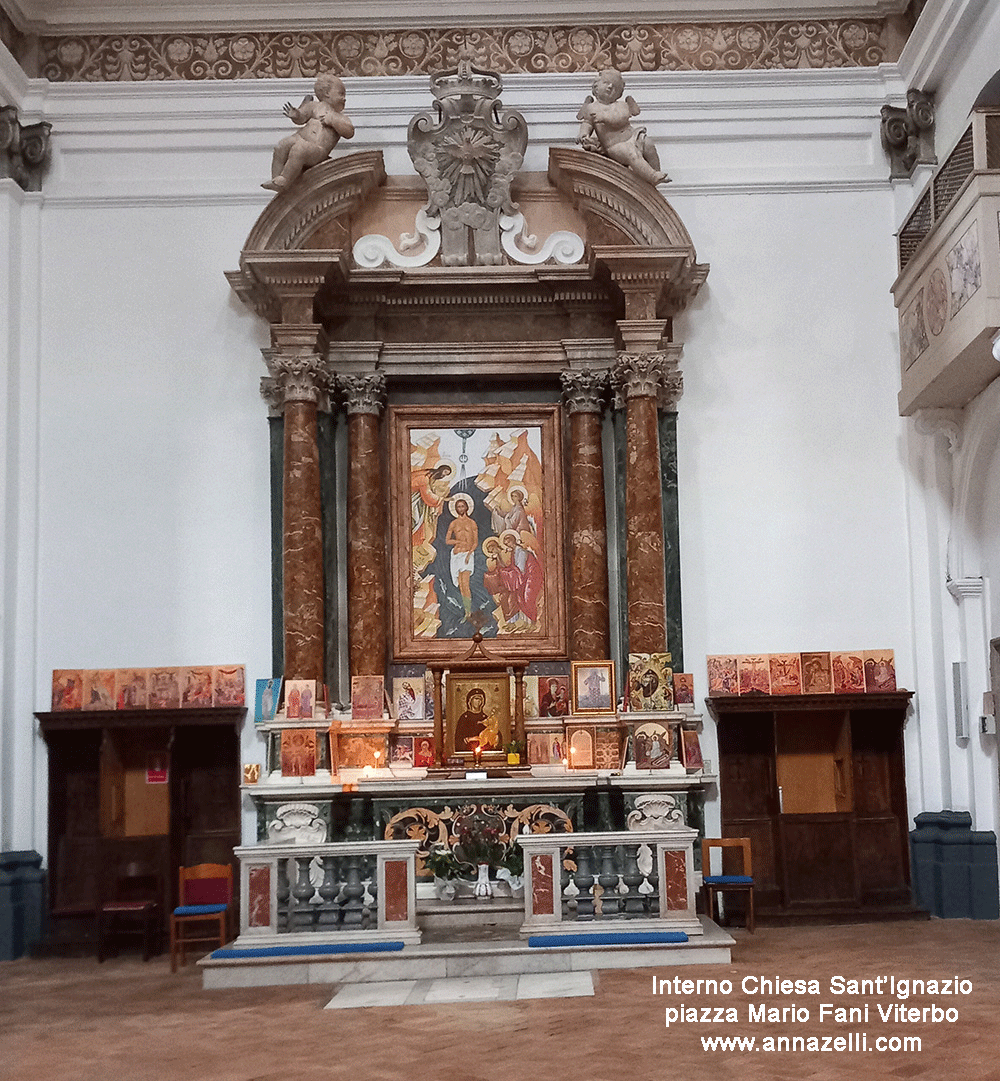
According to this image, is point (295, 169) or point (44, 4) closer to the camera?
point (295, 169)

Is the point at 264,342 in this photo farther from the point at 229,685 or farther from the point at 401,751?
the point at 401,751

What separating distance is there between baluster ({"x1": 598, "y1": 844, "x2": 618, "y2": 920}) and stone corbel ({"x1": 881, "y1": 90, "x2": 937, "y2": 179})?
22.0ft

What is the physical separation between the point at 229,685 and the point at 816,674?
198 inches

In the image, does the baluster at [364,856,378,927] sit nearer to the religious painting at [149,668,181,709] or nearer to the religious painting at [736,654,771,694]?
the religious painting at [149,668,181,709]

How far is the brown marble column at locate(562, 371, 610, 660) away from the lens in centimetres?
1177

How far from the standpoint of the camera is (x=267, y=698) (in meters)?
11.1

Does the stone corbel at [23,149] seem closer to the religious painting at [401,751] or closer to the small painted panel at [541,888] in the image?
the religious painting at [401,751]

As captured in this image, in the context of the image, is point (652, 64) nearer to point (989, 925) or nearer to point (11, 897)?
point (989, 925)

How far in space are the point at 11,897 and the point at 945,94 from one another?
1038 cm

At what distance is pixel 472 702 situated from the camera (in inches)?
435

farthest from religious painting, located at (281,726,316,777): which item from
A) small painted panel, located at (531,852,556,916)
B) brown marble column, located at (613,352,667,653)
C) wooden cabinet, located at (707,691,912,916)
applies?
wooden cabinet, located at (707,691,912,916)

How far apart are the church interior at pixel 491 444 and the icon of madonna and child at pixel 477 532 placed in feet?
0.12

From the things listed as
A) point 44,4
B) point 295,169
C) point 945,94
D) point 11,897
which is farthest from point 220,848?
point 945,94

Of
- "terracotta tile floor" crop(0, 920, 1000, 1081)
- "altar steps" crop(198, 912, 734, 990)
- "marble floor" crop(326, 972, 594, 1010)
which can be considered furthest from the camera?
"altar steps" crop(198, 912, 734, 990)
